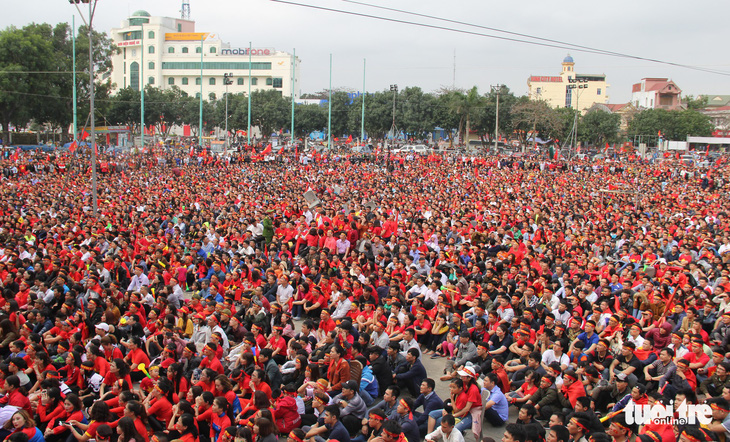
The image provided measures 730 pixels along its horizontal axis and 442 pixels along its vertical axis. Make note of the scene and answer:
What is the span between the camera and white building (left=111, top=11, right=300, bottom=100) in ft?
295

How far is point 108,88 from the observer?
5109 cm

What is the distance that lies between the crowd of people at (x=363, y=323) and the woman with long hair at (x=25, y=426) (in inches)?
1.0

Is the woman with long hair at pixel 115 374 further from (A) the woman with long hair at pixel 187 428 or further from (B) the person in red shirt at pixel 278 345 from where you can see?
(B) the person in red shirt at pixel 278 345

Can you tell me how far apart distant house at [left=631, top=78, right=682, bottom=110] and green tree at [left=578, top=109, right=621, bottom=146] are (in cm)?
2480

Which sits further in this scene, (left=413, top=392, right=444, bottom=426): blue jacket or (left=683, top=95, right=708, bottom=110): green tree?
(left=683, top=95, right=708, bottom=110): green tree

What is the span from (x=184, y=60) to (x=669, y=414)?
3720 inches

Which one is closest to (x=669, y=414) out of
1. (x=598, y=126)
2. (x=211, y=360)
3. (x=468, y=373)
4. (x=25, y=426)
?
(x=468, y=373)

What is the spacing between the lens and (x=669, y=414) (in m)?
5.75

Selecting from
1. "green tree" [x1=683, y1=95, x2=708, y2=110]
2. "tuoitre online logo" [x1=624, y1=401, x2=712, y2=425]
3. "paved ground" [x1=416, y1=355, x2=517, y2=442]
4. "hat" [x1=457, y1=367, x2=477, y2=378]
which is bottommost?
"paved ground" [x1=416, y1=355, x2=517, y2=442]

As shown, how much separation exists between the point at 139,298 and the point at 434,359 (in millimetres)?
4596

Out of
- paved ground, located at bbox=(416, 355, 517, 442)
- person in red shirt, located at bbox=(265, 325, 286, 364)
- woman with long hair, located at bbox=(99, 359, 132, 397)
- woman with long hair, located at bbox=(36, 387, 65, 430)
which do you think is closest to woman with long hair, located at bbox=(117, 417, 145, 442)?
woman with long hair, located at bbox=(36, 387, 65, 430)

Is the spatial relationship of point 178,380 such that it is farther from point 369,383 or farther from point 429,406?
point 429,406

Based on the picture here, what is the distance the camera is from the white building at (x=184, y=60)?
90000mm

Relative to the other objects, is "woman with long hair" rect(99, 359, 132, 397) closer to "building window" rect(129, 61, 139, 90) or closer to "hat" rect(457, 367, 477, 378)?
"hat" rect(457, 367, 477, 378)
